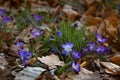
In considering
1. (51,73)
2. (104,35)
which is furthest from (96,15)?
(51,73)

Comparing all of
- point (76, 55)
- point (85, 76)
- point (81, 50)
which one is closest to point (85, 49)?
point (81, 50)

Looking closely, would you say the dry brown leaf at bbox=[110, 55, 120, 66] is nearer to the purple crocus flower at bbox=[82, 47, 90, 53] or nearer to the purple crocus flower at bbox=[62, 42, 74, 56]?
the purple crocus flower at bbox=[82, 47, 90, 53]

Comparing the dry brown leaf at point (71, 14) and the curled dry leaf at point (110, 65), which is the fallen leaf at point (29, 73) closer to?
the curled dry leaf at point (110, 65)

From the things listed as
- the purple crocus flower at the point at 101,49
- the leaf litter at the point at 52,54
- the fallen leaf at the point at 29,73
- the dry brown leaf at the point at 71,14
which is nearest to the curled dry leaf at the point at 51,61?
the leaf litter at the point at 52,54

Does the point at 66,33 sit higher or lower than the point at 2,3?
lower

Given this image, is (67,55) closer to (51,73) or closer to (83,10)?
(51,73)

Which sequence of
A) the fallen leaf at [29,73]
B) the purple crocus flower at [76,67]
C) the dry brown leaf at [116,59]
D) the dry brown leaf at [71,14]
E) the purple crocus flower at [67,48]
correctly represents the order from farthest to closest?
the dry brown leaf at [71,14]
the dry brown leaf at [116,59]
the purple crocus flower at [67,48]
the purple crocus flower at [76,67]
the fallen leaf at [29,73]

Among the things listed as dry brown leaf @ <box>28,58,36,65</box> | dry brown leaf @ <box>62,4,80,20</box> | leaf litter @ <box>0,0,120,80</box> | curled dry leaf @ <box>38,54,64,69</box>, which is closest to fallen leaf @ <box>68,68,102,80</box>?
leaf litter @ <box>0,0,120,80</box>
